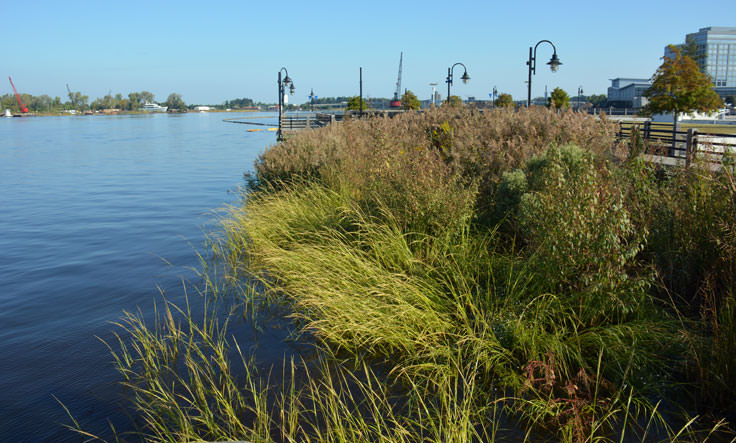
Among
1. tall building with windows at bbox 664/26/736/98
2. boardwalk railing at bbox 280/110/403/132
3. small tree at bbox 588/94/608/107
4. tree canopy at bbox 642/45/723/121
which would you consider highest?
tall building with windows at bbox 664/26/736/98

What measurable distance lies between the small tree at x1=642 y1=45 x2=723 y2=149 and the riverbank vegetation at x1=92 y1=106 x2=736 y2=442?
1112 inches

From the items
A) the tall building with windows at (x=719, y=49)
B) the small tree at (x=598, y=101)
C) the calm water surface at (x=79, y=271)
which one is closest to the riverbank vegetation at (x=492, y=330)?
the calm water surface at (x=79, y=271)

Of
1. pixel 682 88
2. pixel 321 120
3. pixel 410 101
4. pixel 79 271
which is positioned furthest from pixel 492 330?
pixel 410 101

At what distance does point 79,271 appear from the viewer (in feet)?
34.0

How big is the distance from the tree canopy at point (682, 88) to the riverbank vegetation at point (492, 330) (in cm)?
2824

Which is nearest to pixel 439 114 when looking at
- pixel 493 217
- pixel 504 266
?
pixel 493 217

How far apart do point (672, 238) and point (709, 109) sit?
1251 inches

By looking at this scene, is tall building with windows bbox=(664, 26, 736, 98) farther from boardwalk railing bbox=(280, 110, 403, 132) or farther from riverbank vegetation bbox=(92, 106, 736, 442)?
riverbank vegetation bbox=(92, 106, 736, 442)

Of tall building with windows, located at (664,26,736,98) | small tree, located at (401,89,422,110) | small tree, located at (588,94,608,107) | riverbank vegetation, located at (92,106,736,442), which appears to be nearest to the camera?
riverbank vegetation, located at (92,106,736,442)

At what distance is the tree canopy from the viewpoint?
3105cm

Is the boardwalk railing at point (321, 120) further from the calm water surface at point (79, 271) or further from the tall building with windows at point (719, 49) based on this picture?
the tall building with windows at point (719, 49)

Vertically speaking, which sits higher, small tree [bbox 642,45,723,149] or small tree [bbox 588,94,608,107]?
small tree [bbox 588,94,608,107]

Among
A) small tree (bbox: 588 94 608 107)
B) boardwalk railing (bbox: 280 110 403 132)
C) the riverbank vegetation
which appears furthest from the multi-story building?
the riverbank vegetation

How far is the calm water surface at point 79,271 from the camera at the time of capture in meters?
5.34
